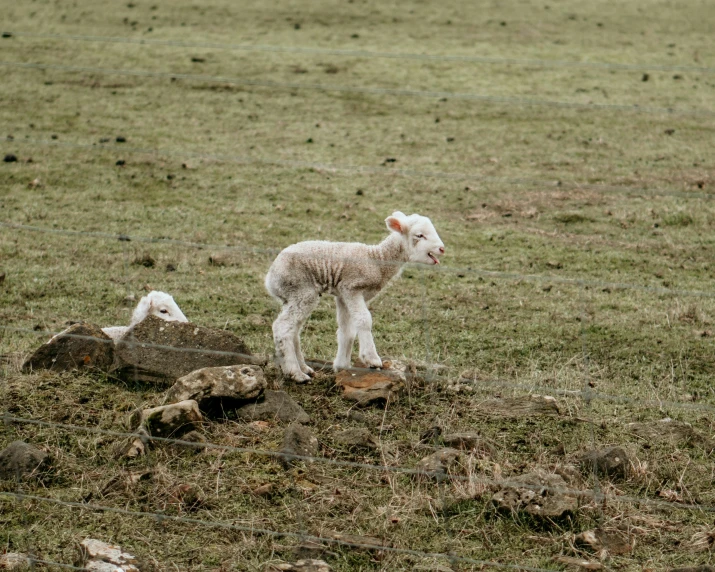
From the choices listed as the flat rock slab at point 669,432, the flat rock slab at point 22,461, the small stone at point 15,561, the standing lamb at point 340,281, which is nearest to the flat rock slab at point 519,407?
the flat rock slab at point 669,432

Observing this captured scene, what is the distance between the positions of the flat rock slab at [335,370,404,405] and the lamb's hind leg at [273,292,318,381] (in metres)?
0.35

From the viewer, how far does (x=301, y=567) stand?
17.3ft

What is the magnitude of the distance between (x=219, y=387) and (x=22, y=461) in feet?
4.40

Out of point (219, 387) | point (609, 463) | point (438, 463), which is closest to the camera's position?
point (438, 463)

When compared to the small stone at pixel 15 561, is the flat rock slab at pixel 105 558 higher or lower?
higher

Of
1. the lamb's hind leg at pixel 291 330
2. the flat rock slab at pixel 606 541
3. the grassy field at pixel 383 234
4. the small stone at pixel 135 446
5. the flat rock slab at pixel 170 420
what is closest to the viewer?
the flat rock slab at pixel 606 541

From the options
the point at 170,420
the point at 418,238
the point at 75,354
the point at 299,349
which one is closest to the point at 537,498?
the point at 170,420

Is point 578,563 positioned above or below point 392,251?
below

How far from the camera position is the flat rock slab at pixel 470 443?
652 cm

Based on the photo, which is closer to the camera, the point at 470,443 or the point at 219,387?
the point at 470,443

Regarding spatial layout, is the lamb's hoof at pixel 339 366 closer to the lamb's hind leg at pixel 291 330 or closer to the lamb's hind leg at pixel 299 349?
the lamb's hind leg at pixel 299 349

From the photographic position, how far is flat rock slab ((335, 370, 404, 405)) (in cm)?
721

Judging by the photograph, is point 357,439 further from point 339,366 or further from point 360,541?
point 339,366

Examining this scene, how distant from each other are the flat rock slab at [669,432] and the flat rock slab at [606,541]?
138cm
